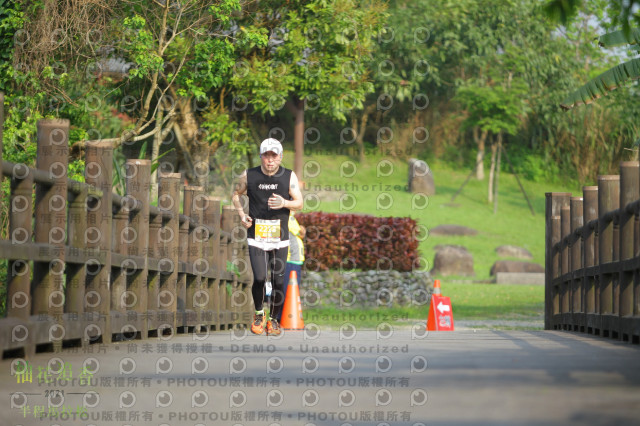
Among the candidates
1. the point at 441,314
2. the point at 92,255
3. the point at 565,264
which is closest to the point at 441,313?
the point at 441,314

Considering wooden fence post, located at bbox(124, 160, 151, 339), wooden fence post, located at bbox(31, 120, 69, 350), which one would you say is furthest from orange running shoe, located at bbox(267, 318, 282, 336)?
wooden fence post, located at bbox(31, 120, 69, 350)

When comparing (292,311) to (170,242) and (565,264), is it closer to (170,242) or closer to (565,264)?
(565,264)

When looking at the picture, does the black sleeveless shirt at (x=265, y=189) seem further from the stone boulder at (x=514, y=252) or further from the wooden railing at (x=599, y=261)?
the stone boulder at (x=514, y=252)

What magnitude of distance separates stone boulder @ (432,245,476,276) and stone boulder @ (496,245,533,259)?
3.15 m

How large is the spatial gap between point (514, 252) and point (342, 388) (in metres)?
31.6

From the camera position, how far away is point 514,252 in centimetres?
3600

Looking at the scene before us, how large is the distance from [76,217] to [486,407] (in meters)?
4.18

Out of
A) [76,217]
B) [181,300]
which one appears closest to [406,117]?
[181,300]

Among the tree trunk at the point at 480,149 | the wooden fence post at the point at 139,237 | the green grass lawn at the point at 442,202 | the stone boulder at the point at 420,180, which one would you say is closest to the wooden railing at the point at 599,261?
the wooden fence post at the point at 139,237

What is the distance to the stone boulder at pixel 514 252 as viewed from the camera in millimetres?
35741

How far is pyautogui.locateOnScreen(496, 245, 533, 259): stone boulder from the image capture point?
1407 inches

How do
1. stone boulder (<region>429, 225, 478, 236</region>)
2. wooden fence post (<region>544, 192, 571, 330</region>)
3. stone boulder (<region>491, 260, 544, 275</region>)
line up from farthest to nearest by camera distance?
1. stone boulder (<region>429, 225, 478, 236</region>)
2. stone boulder (<region>491, 260, 544, 275</region>)
3. wooden fence post (<region>544, 192, 571, 330</region>)

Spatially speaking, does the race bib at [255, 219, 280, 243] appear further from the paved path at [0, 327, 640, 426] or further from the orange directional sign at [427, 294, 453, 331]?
the orange directional sign at [427, 294, 453, 331]

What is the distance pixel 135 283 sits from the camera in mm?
9125
